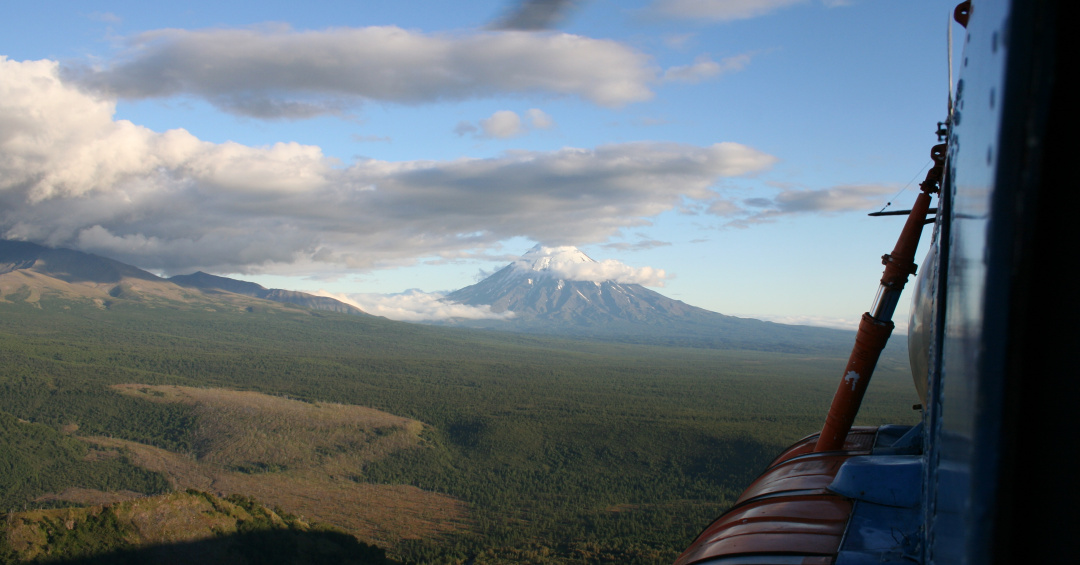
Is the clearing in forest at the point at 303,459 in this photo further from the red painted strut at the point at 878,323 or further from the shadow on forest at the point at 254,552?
the red painted strut at the point at 878,323

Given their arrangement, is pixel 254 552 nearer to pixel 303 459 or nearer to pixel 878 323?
pixel 878 323

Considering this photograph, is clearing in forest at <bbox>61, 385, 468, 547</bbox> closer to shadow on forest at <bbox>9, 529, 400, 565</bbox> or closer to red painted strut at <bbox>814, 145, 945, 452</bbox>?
shadow on forest at <bbox>9, 529, 400, 565</bbox>

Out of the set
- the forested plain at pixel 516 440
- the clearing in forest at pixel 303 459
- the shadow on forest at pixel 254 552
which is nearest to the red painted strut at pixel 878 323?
the shadow on forest at pixel 254 552

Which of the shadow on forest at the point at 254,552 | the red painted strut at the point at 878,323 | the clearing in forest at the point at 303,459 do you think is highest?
the red painted strut at the point at 878,323

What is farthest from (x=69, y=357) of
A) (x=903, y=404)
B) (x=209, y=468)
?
(x=903, y=404)

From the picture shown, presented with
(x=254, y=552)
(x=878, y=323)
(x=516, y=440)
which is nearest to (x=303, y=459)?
(x=516, y=440)

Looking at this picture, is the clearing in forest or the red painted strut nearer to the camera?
the red painted strut

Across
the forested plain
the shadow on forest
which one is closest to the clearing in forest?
the forested plain
